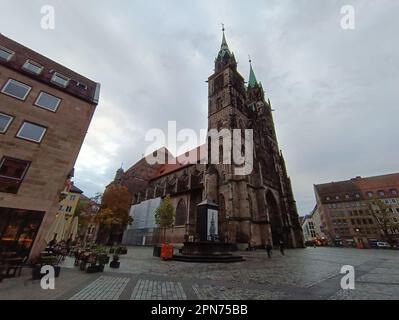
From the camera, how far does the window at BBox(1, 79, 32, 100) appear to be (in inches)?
424

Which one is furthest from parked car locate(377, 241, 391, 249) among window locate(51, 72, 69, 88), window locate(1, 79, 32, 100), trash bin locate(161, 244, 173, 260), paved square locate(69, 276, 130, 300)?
window locate(1, 79, 32, 100)

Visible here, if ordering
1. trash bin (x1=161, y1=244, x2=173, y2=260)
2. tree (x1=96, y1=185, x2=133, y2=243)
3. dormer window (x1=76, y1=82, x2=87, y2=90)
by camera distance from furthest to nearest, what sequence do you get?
tree (x1=96, y1=185, x2=133, y2=243), dormer window (x1=76, y1=82, x2=87, y2=90), trash bin (x1=161, y1=244, x2=173, y2=260)

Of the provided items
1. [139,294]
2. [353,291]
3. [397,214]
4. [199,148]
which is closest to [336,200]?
[397,214]

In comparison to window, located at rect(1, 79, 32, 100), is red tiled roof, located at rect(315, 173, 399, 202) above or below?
above

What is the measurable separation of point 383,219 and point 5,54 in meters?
63.0

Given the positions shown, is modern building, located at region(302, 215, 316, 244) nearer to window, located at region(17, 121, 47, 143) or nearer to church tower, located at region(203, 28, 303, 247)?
church tower, located at region(203, 28, 303, 247)

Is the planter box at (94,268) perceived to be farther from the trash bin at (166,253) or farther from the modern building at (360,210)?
the modern building at (360,210)

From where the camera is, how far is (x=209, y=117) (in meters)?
36.5

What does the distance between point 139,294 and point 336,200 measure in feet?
214

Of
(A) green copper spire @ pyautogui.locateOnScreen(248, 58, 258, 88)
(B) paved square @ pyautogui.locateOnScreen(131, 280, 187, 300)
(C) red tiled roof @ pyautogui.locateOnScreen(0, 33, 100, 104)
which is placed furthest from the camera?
(A) green copper spire @ pyautogui.locateOnScreen(248, 58, 258, 88)

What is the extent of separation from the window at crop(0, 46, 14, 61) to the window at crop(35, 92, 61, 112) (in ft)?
9.32

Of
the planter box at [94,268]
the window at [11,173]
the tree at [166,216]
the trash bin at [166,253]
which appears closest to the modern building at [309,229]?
the tree at [166,216]

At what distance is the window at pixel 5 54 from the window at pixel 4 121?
407 cm

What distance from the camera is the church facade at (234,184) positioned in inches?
1012
